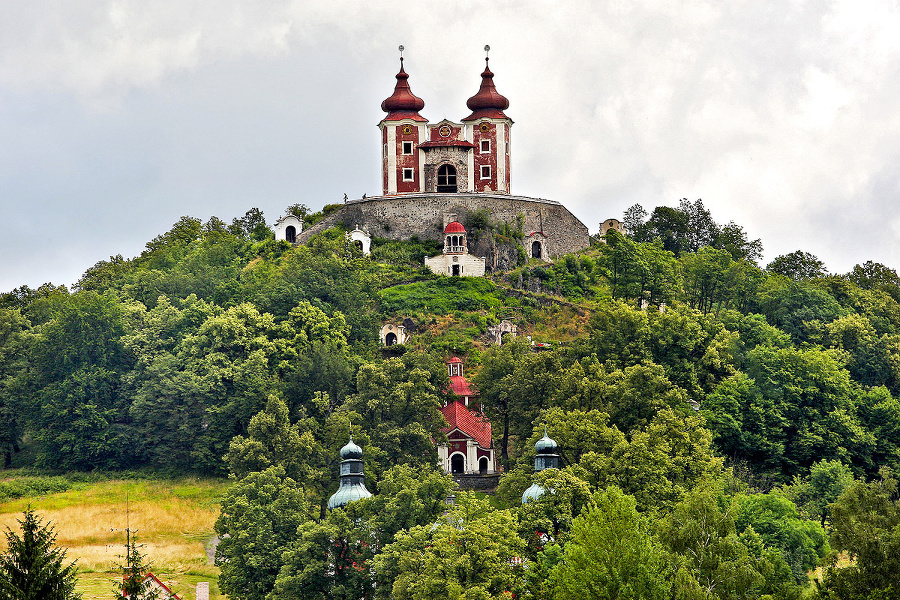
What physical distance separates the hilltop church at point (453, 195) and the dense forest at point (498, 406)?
173 cm

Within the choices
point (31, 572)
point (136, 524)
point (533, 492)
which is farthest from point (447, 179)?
point (31, 572)

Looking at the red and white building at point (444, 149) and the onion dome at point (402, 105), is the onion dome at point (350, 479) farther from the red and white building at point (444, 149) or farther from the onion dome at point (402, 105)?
the onion dome at point (402, 105)

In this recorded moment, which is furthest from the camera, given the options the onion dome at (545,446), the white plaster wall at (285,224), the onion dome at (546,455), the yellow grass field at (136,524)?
the white plaster wall at (285,224)

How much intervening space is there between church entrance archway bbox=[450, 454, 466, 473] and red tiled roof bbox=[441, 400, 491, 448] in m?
1.20

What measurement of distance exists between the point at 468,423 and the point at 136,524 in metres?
17.9

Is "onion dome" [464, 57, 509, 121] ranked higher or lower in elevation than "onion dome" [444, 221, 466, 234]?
higher

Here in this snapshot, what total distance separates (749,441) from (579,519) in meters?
28.1

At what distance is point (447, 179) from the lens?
10719 centimetres

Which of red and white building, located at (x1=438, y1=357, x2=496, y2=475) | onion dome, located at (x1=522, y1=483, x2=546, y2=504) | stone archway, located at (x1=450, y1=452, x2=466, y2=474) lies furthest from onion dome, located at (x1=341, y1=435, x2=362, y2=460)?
stone archway, located at (x1=450, y1=452, x2=466, y2=474)

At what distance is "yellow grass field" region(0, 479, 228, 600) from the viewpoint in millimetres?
66062

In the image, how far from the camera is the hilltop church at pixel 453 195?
337ft

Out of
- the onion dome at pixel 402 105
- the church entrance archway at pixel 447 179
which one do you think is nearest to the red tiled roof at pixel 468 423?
the church entrance archway at pixel 447 179

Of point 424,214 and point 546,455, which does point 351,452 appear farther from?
point 424,214

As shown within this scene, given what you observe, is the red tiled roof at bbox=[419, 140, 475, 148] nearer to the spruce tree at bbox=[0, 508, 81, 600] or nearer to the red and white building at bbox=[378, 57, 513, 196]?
the red and white building at bbox=[378, 57, 513, 196]
